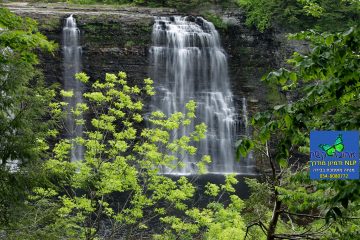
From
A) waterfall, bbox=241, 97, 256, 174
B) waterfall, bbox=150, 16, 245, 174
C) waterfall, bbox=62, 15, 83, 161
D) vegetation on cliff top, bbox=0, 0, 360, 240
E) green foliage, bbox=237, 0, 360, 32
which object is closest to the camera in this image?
vegetation on cliff top, bbox=0, 0, 360, 240

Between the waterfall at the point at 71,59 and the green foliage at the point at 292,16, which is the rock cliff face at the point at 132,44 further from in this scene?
the green foliage at the point at 292,16

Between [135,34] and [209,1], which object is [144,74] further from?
[209,1]

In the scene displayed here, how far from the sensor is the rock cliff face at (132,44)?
26.1 meters

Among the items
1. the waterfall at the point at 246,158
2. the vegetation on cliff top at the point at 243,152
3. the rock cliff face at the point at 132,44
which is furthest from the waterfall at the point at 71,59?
→ the vegetation on cliff top at the point at 243,152

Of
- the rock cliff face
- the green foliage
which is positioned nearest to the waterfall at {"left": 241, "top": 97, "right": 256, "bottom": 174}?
the rock cliff face

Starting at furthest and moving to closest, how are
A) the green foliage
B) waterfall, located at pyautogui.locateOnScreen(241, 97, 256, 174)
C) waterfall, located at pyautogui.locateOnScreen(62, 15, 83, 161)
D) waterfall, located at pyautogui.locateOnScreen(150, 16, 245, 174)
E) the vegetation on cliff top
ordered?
the green foliage, waterfall, located at pyautogui.locateOnScreen(150, 16, 245, 174), waterfall, located at pyautogui.locateOnScreen(241, 97, 256, 174), waterfall, located at pyautogui.locateOnScreen(62, 15, 83, 161), the vegetation on cliff top

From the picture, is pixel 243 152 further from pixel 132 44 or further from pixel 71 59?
pixel 132 44

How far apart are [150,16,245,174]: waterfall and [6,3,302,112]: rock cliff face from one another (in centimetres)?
88

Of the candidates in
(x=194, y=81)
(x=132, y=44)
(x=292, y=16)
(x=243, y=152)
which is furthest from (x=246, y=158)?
(x=243, y=152)

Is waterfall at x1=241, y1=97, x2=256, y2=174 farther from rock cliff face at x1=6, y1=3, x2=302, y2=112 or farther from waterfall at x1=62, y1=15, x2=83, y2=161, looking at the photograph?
waterfall at x1=62, y1=15, x2=83, y2=161

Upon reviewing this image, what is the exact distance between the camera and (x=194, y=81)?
93.2 feet

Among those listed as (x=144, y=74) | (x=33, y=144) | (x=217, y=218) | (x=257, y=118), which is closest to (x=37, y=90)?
(x=33, y=144)

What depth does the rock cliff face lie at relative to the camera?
26125 mm

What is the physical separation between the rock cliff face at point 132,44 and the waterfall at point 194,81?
34.6 inches
